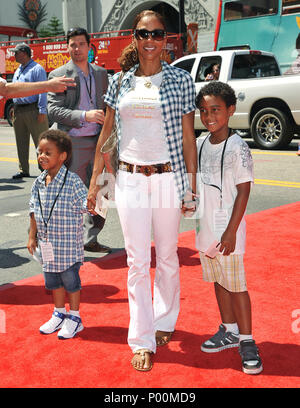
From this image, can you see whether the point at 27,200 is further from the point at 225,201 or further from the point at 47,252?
the point at 225,201

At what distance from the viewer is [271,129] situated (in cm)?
1220

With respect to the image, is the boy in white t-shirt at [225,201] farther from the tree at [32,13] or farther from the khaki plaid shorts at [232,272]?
the tree at [32,13]

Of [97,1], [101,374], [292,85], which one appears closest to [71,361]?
[101,374]

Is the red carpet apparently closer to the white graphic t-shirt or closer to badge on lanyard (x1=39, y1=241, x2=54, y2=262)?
badge on lanyard (x1=39, y1=241, x2=54, y2=262)

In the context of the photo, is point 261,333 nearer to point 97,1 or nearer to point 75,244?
point 75,244

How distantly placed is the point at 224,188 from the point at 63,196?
3.48ft

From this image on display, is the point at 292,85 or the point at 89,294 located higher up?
the point at 292,85

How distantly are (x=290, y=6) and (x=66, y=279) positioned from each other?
41.1 feet

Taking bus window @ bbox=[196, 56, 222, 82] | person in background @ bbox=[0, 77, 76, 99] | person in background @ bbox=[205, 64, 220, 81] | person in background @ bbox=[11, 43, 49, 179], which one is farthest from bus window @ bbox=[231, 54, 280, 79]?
person in background @ bbox=[0, 77, 76, 99]

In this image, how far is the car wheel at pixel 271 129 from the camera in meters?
11.8

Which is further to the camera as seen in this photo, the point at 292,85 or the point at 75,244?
the point at 292,85

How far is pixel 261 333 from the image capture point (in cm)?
338

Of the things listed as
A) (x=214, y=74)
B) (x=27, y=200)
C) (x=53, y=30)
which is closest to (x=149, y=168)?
(x=27, y=200)

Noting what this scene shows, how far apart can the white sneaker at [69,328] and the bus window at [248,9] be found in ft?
41.7
